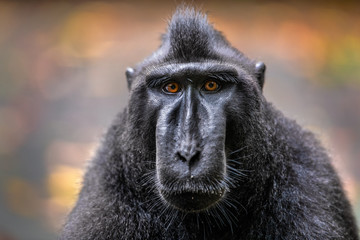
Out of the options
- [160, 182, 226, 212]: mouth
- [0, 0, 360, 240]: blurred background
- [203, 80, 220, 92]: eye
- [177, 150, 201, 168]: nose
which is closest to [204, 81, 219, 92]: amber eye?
[203, 80, 220, 92]: eye

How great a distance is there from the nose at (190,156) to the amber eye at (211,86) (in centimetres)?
70

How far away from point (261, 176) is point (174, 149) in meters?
1.05

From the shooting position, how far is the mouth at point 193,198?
4219 mm

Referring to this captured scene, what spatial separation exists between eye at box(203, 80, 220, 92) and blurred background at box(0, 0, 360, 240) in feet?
19.3

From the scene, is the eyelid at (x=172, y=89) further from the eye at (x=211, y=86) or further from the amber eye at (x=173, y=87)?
the eye at (x=211, y=86)

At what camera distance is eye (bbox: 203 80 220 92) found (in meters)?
4.61

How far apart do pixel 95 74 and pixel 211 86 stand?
20.6 feet

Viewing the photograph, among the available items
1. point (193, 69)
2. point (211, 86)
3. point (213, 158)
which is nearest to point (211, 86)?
point (211, 86)

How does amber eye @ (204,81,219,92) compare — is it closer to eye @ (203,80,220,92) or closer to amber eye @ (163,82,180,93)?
eye @ (203,80,220,92)

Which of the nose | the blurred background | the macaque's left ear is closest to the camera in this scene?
the nose

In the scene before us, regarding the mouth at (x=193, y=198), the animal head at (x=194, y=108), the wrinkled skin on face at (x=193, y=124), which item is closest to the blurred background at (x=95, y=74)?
the animal head at (x=194, y=108)

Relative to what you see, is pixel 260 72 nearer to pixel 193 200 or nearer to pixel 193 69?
pixel 193 69

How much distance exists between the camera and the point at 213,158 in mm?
4211

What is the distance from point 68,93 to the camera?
10.5 m
